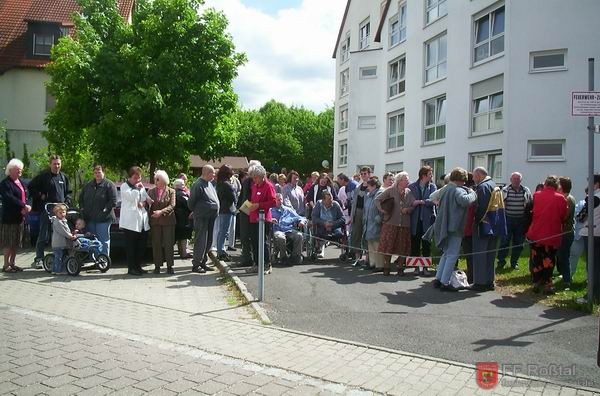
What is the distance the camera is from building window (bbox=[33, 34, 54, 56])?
3241 centimetres

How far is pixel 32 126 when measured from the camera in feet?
107

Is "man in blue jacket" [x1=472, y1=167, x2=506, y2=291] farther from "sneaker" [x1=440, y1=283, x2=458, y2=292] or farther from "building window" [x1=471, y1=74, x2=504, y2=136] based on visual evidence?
"building window" [x1=471, y1=74, x2=504, y2=136]

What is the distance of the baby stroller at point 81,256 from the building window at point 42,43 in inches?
1022

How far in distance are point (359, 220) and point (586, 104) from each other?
5674 mm

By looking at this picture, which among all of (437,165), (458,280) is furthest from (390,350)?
(437,165)

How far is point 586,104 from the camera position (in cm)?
732

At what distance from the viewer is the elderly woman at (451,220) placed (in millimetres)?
8852

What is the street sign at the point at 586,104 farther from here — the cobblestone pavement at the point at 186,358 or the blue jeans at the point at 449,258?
the cobblestone pavement at the point at 186,358

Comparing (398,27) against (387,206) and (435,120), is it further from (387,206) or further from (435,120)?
(387,206)

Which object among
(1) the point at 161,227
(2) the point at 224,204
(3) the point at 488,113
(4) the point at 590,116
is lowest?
(1) the point at 161,227

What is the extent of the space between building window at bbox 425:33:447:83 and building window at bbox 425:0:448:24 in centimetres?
102

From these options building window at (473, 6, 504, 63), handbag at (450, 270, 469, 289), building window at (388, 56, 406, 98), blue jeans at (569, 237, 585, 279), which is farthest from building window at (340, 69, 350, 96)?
handbag at (450, 270, 469, 289)

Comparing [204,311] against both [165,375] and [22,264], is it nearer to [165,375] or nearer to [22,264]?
[165,375]

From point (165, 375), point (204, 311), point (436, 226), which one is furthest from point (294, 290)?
point (165, 375)
